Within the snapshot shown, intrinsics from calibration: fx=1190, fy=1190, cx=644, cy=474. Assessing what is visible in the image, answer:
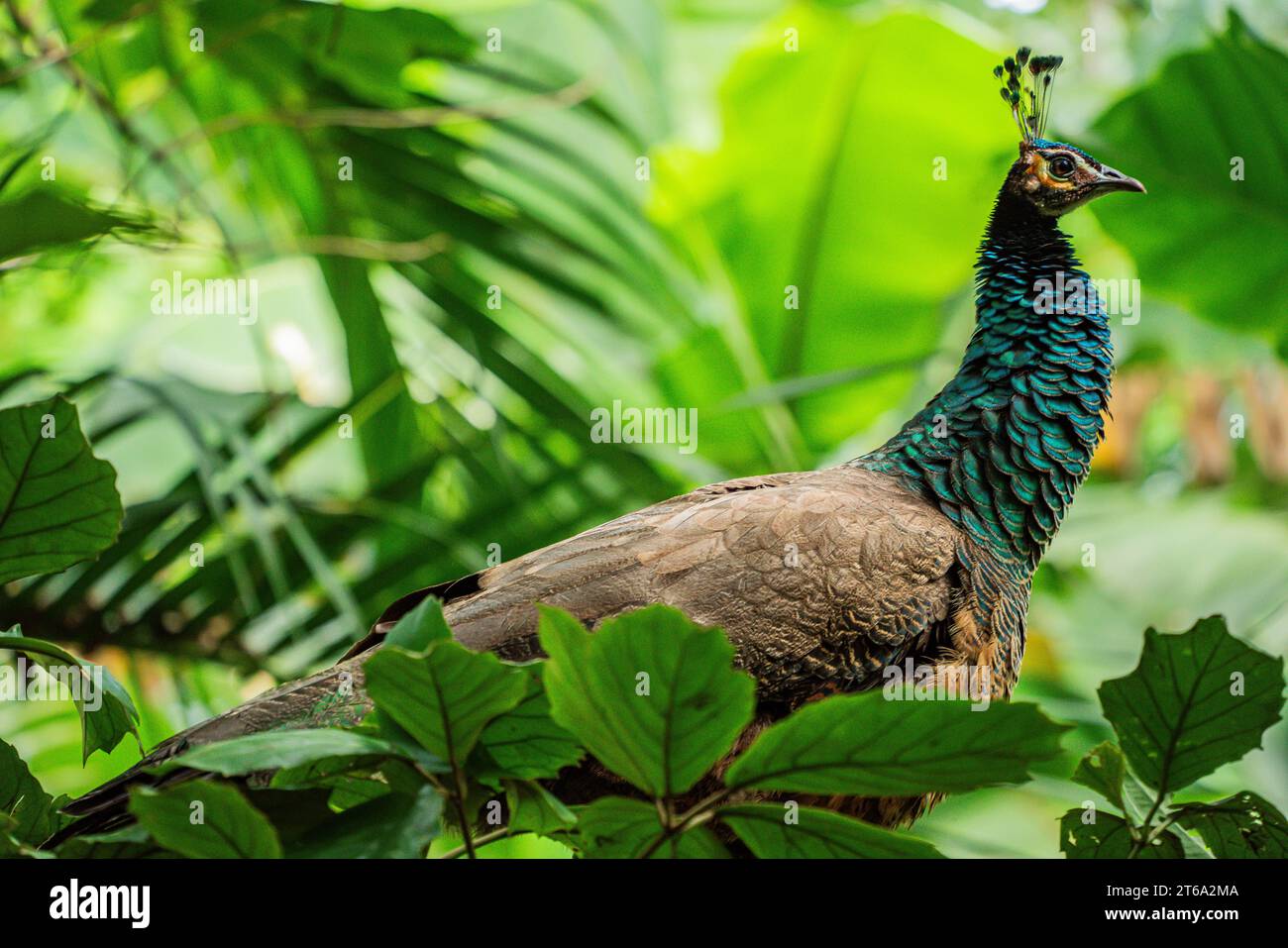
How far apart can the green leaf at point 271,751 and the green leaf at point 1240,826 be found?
0.59 meters

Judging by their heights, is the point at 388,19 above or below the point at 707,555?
above

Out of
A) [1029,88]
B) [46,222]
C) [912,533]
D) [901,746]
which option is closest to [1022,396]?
[912,533]

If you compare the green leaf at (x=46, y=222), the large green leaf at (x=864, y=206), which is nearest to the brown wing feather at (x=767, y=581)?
the green leaf at (x=46, y=222)

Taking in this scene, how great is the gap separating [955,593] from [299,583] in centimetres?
110

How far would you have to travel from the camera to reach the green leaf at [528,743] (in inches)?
29.4

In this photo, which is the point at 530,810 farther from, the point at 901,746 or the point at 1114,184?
the point at 1114,184

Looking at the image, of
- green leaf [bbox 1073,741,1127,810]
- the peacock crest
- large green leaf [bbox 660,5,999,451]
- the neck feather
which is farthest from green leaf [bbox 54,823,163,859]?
large green leaf [bbox 660,5,999,451]

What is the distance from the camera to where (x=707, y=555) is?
1.26 metres

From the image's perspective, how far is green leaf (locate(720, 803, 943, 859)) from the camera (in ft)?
2.25

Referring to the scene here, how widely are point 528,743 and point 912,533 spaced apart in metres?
0.70

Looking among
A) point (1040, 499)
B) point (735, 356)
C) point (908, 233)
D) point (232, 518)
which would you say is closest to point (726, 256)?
point (908, 233)

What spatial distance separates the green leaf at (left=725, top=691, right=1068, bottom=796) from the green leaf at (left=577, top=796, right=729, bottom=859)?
77 millimetres

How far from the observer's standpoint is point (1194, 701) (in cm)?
81
